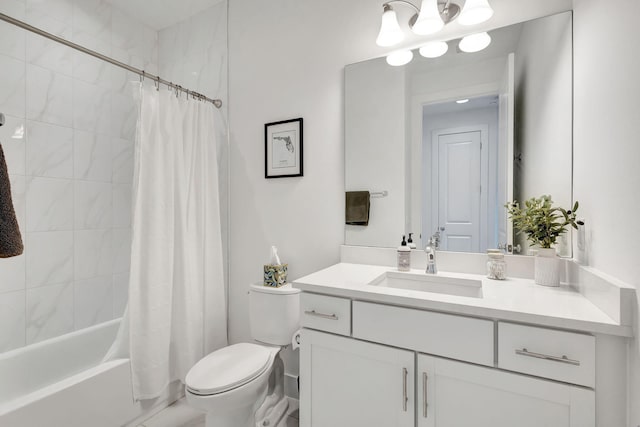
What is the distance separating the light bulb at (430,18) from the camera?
1445 millimetres

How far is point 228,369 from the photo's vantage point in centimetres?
151

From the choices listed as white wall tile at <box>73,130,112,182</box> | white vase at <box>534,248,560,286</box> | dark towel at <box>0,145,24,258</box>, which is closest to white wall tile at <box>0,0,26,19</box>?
white wall tile at <box>73,130,112,182</box>

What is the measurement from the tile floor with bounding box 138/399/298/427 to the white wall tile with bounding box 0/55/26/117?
76.8 inches

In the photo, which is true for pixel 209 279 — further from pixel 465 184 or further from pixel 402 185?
pixel 465 184

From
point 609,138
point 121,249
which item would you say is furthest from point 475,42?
point 121,249

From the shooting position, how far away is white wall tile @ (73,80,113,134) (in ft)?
6.97

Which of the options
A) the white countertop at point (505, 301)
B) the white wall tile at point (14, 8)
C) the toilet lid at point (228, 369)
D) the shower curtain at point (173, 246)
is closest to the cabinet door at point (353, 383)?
the white countertop at point (505, 301)

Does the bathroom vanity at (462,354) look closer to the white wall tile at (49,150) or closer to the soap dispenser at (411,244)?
the soap dispenser at (411,244)

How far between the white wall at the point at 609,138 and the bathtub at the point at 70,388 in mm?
2081

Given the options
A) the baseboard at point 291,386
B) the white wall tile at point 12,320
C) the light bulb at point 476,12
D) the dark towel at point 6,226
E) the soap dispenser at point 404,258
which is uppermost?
the light bulb at point 476,12

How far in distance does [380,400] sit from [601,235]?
94 centimetres

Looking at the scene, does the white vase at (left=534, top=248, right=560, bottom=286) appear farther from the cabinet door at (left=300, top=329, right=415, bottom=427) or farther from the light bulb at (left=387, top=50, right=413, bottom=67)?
the light bulb at (left=387, top=50, right=413, bottom=67)

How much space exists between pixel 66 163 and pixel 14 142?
27cm

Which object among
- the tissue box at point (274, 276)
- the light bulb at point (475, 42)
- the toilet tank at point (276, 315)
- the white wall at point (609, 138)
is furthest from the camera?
the tissue box at point (274, 276)
